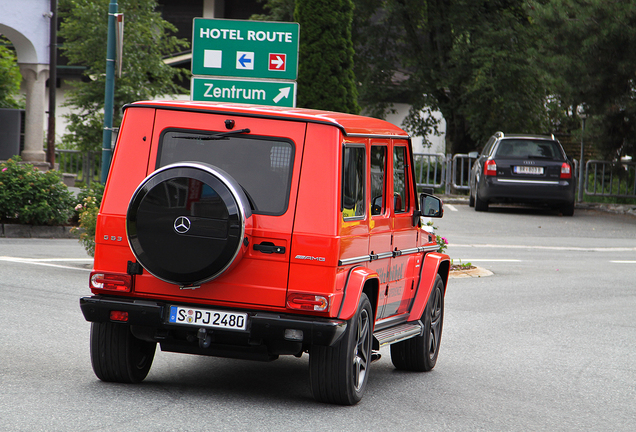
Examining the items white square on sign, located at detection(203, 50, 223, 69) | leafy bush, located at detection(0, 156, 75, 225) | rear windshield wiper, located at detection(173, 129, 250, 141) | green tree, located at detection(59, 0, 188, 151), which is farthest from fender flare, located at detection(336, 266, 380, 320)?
green tree, located at detection(59, 0, 188, 151)

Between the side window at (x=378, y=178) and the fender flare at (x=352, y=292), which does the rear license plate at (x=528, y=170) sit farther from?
the fender flare at (x=352, y=292)

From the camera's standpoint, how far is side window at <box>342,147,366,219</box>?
19.7 feet

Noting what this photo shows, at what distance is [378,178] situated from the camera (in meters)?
6.70

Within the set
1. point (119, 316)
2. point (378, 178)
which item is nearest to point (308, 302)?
point (119, 316)

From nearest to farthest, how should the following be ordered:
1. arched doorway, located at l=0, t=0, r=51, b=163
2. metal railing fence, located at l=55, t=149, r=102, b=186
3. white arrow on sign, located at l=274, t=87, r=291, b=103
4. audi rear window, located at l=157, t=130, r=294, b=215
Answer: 1. audi rear window, located at l=157, t=130, r=294, b=215
2. white arrow on sign, located at l=274, t=87, r=291, b=103
3. arched doorway, located at l=0, t=0, r=51, b=163
4. metal railing fence, located at l=55, t=149, r=102, b=186

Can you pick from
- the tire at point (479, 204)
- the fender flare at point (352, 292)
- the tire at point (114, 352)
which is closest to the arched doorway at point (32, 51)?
the tire at point (479, 204)

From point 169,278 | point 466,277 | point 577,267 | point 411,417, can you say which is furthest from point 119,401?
point 577,267

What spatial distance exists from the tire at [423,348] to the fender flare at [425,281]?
0.08 meters

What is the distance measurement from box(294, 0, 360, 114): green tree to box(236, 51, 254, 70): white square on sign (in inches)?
430

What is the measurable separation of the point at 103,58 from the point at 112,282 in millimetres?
25338

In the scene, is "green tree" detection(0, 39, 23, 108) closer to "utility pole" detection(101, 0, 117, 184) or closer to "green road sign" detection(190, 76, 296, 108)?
"utility pole" detection(101, 0, 117, 184)

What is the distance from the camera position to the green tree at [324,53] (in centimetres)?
2508

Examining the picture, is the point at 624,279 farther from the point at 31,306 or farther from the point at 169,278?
the point at 169,278

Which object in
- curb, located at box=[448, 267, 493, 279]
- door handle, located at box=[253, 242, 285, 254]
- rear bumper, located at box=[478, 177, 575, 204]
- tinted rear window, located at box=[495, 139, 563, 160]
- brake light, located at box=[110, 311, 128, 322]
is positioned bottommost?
curb, located at box=[448, 267, 493, 279]
